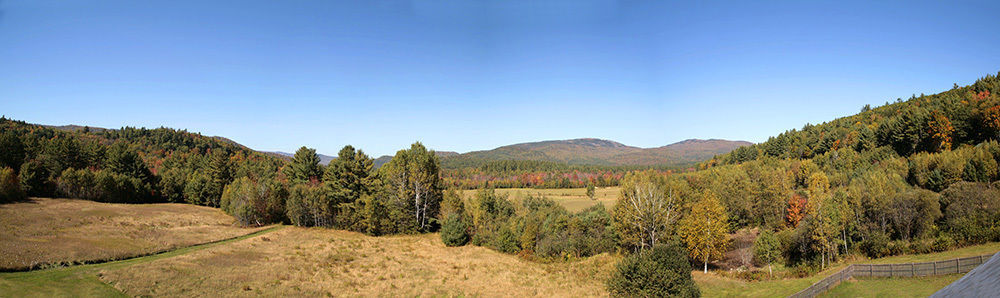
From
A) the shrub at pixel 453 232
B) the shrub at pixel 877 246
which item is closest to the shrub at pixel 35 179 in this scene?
the shrub at pixel 453 232

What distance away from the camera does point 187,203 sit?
7794 centimetres

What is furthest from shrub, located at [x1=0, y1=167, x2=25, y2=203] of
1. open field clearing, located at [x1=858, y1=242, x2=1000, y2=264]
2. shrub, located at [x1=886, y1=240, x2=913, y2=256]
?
shrub, located at [x1=886, y1=240, x2=913, y2=256]

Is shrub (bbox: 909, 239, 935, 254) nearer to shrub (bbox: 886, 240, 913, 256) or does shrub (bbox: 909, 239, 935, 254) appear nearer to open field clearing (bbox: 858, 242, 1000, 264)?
shrub (bbox: 886, 240, 913, 256)

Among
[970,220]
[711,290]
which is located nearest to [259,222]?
[711,290]

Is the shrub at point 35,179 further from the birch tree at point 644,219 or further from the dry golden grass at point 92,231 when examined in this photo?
the birch tree at point 644,219

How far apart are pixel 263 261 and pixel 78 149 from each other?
7524 centimetres

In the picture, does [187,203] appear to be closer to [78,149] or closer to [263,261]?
[78,149]

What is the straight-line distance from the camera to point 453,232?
5141cm

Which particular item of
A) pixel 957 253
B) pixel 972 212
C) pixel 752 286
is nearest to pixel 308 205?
pixel 752 286

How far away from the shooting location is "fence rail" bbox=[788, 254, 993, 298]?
74.1ft

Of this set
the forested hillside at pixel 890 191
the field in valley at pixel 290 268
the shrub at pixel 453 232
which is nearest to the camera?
the field in valley at pixel 290 268

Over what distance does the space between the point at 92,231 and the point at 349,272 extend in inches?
1116

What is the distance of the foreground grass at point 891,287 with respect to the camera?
21.7 meters

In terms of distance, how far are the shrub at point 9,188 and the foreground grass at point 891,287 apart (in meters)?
87.8
